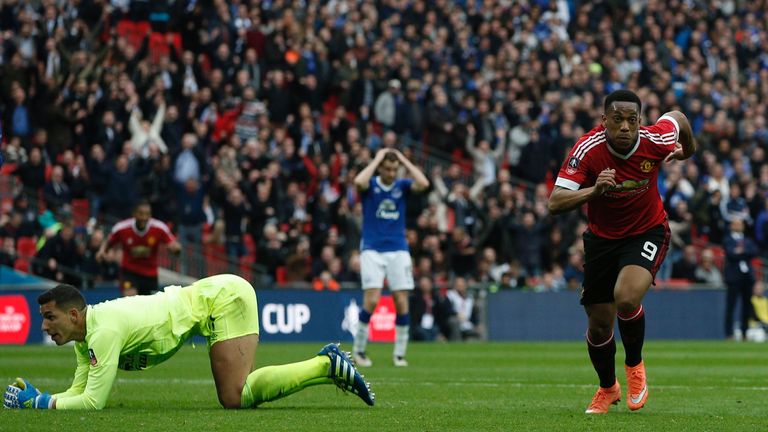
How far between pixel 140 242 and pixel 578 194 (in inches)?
452

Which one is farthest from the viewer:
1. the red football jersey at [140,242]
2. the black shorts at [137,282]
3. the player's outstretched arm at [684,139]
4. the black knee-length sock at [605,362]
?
the black shorts at [137,282]

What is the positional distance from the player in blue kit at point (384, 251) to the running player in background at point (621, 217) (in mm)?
6893

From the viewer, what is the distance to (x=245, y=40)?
1121 inches

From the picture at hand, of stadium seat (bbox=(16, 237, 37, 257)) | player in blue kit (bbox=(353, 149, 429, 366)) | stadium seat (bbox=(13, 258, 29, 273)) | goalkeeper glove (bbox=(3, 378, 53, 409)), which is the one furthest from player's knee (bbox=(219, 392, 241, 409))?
stadium seat (bbox=(16, 237, 37, 257))

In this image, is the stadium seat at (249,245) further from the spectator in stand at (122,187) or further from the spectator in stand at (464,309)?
the spectator in stand at (464,309)

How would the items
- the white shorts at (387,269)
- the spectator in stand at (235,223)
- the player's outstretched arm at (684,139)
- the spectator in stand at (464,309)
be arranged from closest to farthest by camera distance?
the player's outstretched arm at (684,139) → the white shorts at (387,269) → the spectator in stand at (235,223) → the spectator in stand at (464,309)

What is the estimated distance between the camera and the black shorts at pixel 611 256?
9.96 meters

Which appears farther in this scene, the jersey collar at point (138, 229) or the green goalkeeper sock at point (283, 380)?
the jersey collar at point (138, 229)

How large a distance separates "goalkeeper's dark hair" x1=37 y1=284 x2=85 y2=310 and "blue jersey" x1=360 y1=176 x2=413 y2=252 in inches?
316

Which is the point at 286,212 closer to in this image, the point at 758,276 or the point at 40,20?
the point at 40,20

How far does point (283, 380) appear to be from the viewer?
9781mm

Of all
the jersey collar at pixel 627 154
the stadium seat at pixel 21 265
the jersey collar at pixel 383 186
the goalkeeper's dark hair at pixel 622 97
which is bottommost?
the stadium seat at pixel 21 265

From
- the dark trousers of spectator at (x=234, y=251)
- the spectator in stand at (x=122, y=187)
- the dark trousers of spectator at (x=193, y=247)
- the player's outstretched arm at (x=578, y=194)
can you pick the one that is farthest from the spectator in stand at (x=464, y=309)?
the player's outstretched arm at (x=578, y=194)

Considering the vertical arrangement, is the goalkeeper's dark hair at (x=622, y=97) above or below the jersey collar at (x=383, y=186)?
above
